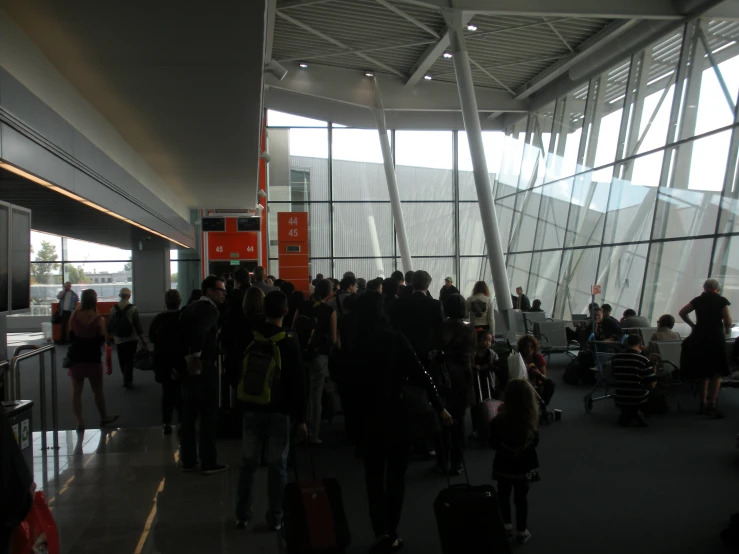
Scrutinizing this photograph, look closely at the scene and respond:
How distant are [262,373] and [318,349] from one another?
255cm

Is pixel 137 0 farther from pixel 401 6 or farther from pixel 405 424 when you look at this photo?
pixel 401 6

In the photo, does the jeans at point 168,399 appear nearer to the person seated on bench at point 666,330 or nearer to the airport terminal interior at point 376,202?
the airport terminal interior at point 376,202

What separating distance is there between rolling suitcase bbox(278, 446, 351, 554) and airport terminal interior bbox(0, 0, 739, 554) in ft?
1.52

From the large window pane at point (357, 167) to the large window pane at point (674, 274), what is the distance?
14006 millimetres

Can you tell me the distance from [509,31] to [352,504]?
56.5 feet

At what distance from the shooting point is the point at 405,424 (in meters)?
3.94

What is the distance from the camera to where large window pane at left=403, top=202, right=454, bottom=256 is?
90.4 ft

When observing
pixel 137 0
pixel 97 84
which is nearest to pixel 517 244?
pixel 97 84

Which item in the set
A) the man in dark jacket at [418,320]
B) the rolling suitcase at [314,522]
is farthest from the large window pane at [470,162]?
the rolling suitcase at [314,522]

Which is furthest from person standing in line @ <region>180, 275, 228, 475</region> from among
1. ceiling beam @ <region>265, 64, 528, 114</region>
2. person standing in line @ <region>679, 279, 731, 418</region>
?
ceiling beam @ <region>265, 64, 528, 114</region>

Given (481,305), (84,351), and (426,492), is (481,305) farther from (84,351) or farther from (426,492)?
(84,351)

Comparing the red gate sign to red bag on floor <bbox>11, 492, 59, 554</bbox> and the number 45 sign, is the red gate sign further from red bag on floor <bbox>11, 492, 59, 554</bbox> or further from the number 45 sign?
red bag on floor <bbox>11, 492, 59, 554</bbox>

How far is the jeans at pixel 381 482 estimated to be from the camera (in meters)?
4.00

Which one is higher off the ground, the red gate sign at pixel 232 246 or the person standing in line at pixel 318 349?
the red gate sign at pixel 232 246
